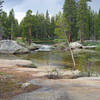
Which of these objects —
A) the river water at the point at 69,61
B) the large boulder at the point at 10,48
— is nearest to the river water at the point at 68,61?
the river water at the point at 69,61

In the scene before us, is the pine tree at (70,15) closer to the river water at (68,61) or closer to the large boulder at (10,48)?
the large boulder at (10,48)

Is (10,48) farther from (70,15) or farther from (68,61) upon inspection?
(70,15)

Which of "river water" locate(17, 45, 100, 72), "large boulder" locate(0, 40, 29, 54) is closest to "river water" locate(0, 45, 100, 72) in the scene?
"river water" locate(17, 45, 100, 72)

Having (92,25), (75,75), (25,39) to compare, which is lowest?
(75,75)

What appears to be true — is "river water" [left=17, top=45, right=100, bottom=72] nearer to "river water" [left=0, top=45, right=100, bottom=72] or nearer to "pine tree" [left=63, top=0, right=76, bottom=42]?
"river water" [left=0, top=45, right=100, bottom=72]

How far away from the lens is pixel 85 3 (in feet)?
131

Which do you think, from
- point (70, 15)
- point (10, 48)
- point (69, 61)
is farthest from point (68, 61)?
point (70, 15)

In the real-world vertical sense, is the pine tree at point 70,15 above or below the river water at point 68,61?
above

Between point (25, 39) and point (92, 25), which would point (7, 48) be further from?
point (92, 25)

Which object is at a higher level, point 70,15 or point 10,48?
point 70,15

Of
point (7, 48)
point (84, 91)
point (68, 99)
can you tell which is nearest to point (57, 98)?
point (68, 99)

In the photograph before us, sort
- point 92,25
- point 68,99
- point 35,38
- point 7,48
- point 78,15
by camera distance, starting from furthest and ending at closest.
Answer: point 35,38 → point 92,25 → point 78,15 → point 7,48 → point 68,99

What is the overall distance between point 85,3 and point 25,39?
1904 cm

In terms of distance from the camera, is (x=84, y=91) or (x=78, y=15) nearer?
(x=84, y=91)
